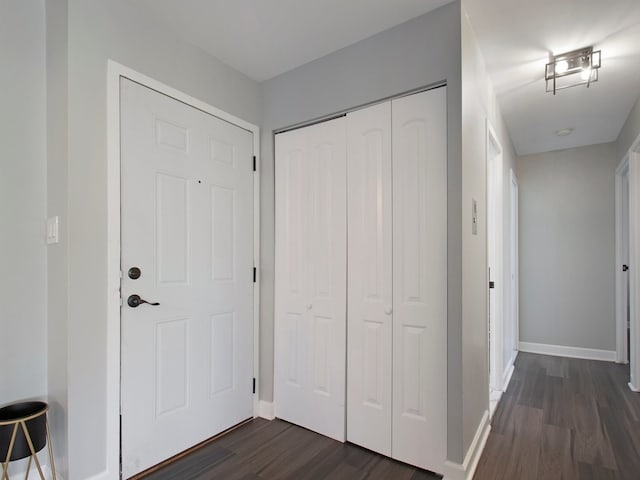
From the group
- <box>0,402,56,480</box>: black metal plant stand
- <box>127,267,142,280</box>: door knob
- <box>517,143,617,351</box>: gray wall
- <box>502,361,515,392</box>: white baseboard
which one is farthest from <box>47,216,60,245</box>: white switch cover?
<box>517,143,617,351</box>: gray wall

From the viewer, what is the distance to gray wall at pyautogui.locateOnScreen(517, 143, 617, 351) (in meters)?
4.15

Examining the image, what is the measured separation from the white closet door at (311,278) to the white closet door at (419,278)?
378 millimetres

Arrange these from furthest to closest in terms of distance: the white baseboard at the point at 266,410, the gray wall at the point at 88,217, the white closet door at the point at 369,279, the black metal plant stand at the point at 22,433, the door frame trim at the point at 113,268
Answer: the white baseboard at the point at 266,410
the white closet door at the point at 369,279
the door frame trim at the point at 113,268
the gray wall at the point at 88,217
the black metal plant stand at the point at 22,433

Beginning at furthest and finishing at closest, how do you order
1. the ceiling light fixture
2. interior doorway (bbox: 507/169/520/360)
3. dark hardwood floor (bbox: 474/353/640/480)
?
interior doorway (bbox: 507/169/520/360) < the ceiling light fixture < dark hardwood floor (bbox: 474/353/640/480)

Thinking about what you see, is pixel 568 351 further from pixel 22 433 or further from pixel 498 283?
pixel 22 433

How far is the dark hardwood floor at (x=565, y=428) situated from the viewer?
1.96m

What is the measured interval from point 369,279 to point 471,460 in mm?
1113

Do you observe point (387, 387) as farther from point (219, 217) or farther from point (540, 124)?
point (540, 124)

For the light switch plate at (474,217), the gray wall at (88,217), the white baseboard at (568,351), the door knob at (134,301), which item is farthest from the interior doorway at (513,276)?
the gray wall at (88,217)

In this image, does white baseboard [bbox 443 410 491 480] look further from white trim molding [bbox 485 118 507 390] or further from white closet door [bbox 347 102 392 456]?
white trim molding [bbox 485 118 507 390]

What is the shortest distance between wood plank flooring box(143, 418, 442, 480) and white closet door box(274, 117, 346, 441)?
16 centimetres

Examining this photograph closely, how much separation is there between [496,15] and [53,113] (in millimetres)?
2343

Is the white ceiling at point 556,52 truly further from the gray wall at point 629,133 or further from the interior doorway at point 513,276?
the interior doorway at point 513,276

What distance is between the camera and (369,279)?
214 cm
